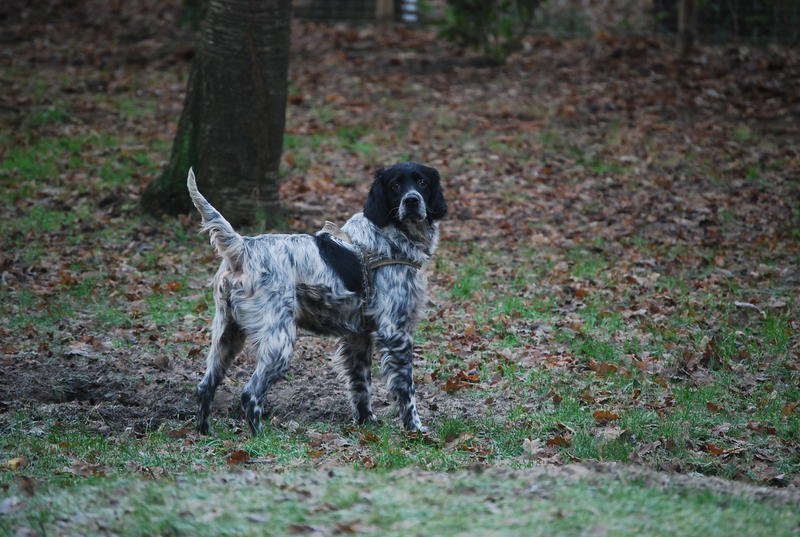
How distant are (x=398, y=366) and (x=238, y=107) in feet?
16.1

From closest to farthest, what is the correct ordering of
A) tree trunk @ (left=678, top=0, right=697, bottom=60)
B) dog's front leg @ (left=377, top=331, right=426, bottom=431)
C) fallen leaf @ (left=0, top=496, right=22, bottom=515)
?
fallen leaf @ (left=0, top=496, right=22, bottom=515) < dog's front leg @ (left=377, top=331, right=426, bottom=431) < tree trunk @ (left=678, top=0, right=697, bottom=60)

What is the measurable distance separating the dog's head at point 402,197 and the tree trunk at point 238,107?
3.95 meters

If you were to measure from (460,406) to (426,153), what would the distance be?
7390 mm

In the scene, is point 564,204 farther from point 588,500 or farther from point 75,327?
point 588,500

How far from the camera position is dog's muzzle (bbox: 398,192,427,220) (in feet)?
21.9

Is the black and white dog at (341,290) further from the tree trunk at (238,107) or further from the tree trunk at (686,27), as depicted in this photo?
the tree trunk at (686,27)

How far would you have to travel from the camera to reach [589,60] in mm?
17656

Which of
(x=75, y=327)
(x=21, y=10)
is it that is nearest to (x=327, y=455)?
(x=75, y=327)

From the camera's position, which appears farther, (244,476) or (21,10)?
(21,10)

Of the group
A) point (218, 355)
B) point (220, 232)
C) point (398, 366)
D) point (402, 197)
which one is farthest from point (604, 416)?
point (220, 232)

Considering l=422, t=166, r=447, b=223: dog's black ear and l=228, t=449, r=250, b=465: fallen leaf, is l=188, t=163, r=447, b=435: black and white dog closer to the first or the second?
l=422, t=166, r=447, b=223: dog's black ear

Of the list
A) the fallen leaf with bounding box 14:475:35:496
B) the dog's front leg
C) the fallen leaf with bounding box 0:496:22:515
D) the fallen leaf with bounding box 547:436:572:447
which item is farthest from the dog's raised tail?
the fallen leaf with bounding box 547:436:572:447

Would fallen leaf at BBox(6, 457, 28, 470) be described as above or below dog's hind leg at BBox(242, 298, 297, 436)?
below

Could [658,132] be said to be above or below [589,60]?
below
